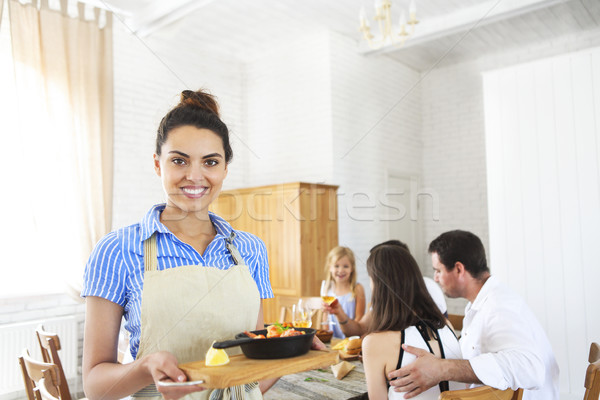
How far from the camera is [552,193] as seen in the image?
356 centimetres

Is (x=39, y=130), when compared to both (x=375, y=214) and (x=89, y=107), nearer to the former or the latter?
(x=89, y=107)

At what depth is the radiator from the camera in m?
3.88

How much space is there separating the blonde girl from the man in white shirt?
1.62 m

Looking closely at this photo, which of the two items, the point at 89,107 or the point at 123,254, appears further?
the point at 89,107

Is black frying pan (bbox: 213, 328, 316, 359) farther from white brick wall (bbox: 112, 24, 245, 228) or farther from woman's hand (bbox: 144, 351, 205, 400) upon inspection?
white brick wall (bbox: 112, 24, 245, 228)

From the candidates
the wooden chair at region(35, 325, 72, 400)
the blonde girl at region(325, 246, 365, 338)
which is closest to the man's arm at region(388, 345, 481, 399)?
→ the wooden chair at region(35, 325, 72, 400)

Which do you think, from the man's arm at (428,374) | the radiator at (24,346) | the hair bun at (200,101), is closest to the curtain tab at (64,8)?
the radiator at (24,346)

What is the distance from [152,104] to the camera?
5328 mm

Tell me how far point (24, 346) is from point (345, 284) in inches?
111

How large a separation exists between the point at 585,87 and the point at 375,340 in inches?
105

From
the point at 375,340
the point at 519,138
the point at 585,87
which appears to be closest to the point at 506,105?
the point at 519,138

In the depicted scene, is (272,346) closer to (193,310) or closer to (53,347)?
(193,310)

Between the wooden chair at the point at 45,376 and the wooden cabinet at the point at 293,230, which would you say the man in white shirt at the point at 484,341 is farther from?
the wooden cabinet at the point at 293,230

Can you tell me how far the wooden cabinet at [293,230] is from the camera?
5.12 m
